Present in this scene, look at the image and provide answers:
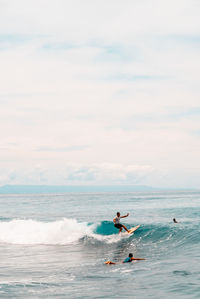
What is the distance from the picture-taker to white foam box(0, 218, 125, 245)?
36.0 metres

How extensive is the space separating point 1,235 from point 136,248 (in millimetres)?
18745

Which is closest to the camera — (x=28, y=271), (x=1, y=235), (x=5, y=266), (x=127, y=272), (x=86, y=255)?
(x=127, y=272)

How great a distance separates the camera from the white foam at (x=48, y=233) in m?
36.0

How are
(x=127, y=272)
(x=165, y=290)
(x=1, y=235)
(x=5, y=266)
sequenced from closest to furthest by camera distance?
(x=165, y=290), (x=127, y=272), (x=5, y=266), (x=1, y=235)

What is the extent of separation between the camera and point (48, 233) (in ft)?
129

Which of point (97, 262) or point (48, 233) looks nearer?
point (97, 262)

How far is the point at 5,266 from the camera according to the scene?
78.2 ft

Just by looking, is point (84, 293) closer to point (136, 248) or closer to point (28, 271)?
point (28, 271)

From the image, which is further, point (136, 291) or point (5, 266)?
point (5, 266)

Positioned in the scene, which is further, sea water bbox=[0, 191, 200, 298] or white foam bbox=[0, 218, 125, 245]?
white foam bbox=[0, 218, 125, 245]

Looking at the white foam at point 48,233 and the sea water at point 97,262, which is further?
the white foam at point 48,233

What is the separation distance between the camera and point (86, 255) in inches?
1117

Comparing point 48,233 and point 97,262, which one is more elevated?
point 48,233

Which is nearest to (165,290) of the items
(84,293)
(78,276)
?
(84,293)
